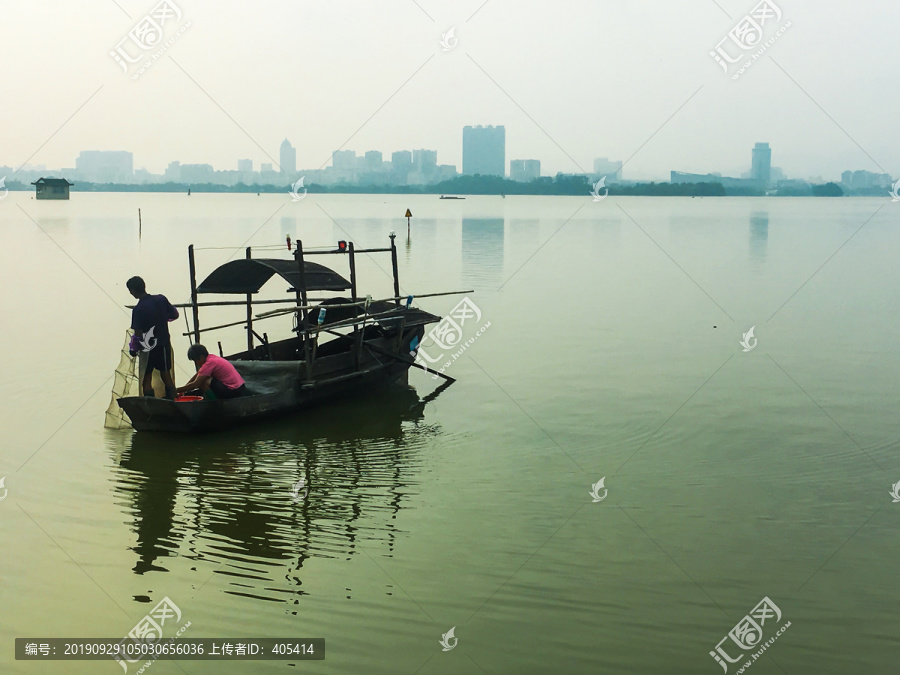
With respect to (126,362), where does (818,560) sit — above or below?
below

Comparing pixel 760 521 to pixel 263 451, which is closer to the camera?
pixel 760 521

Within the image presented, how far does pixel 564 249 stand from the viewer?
41062mm

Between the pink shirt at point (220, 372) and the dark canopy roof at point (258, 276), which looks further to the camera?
the dark canopy roof at point (258, 276)

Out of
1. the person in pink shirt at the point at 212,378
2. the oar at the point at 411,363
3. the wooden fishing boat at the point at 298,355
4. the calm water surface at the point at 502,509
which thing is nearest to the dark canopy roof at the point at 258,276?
the wooden fishing boat at the point at 298,355

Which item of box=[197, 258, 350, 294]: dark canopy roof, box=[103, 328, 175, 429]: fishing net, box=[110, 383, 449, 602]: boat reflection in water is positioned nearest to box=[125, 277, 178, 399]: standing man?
box=[103, 328, 175, 429]: fishing net

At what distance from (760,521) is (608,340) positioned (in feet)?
31.4

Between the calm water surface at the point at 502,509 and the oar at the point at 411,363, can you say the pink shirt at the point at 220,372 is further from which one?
the oar at the point at 411,363

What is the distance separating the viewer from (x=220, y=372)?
11.2 m

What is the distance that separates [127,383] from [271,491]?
3.25 meters

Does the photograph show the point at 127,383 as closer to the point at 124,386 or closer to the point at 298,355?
the point at 124,386

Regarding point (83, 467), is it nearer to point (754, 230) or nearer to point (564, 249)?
point (564, 249)

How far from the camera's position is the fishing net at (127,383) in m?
11.3

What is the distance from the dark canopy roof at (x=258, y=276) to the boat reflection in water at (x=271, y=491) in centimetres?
196

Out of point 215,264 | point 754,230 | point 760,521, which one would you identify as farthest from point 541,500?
point 754,230
